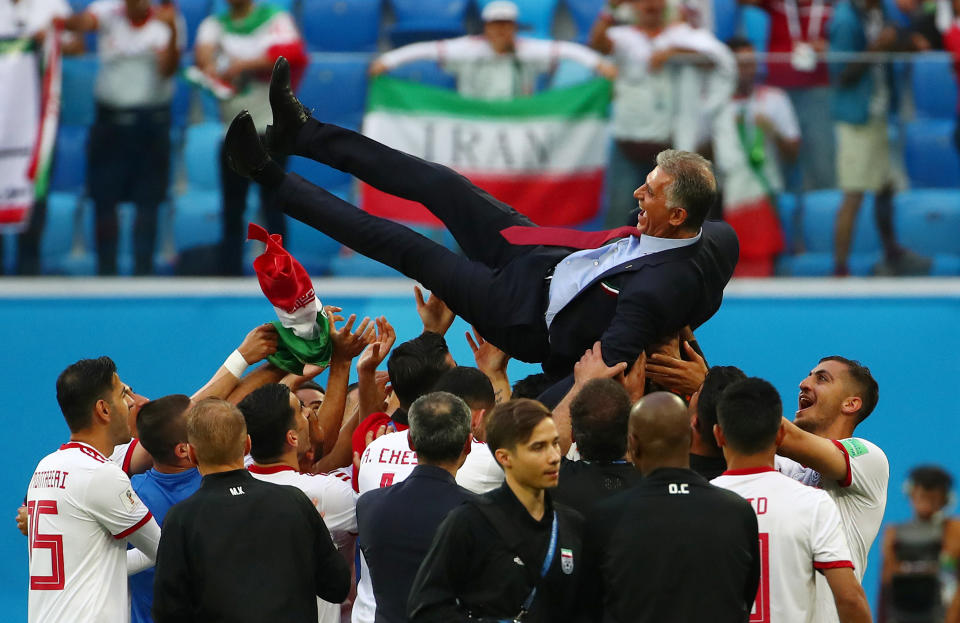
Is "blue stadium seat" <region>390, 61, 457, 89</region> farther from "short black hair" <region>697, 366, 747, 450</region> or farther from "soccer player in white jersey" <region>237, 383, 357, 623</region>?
"short black hair" <region>697, 366, 747, 450</region>

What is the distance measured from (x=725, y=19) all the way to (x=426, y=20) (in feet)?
6.76

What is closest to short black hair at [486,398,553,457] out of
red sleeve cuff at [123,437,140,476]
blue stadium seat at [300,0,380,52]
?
red sleeve cuff at [123,437,140,476]

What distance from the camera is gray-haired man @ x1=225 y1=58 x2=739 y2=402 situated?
4477 millimetres

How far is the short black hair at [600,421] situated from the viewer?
12.1ft

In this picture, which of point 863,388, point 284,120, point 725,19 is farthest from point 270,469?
point 725,19

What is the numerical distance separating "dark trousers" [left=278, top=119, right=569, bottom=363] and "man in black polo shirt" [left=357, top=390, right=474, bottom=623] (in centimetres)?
95

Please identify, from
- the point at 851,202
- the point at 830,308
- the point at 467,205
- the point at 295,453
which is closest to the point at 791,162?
the point at 851,202

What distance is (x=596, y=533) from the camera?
11.4 ft

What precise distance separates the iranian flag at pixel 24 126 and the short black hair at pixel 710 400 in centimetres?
515

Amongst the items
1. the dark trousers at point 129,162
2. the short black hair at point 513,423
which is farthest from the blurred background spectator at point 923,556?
the dark trousers at point 129,162

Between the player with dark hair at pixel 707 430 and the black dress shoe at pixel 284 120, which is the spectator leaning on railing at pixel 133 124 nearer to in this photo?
the black dress shoe at pixel 284 120

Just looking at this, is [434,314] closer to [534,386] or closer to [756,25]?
[534,386]

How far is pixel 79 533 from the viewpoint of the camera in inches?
169

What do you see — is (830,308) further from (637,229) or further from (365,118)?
(637,229)
